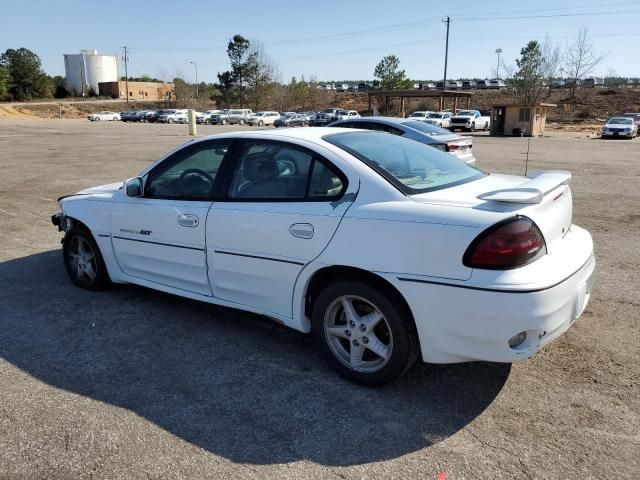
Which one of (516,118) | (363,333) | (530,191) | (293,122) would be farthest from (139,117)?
(530,191)

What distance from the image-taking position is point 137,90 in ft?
385

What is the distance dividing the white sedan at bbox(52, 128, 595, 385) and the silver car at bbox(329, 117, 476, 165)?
708cm

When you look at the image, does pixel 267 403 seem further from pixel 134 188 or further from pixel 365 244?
pixel 134 188

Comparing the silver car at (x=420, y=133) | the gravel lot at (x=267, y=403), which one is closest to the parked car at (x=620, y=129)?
the silver car at (x=420, y=133)

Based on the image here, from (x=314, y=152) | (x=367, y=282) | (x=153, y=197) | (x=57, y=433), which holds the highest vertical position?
(x=314, y=152)

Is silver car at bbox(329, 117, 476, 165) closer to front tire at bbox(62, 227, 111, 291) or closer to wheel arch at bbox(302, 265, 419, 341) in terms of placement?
front tire at bbox(62, 227, 111, 291)

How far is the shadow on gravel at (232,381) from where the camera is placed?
293 centimetres

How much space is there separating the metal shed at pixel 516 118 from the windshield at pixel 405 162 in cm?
3841

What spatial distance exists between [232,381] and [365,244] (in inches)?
50.1

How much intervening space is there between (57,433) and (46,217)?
670 centimetres

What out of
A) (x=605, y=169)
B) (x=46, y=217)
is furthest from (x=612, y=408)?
(x=605, y=169)

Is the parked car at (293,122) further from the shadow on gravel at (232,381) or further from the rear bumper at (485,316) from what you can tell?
the rear bumper at (485,316)

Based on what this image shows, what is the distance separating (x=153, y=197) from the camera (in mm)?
4473

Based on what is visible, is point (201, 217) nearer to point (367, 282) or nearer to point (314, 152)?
point (314, 152)
